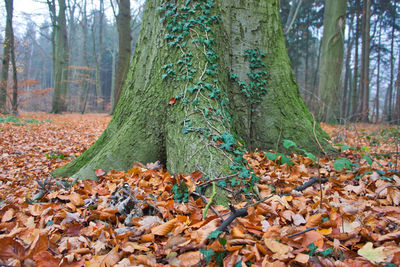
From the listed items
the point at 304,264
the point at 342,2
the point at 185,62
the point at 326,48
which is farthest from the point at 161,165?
the point at 342,2

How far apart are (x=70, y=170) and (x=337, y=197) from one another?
109 inches

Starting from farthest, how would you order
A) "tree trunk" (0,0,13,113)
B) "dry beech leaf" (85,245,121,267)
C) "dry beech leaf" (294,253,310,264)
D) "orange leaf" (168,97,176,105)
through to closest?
"tree trunk" (0,0,13,113), "orange leaf" (168,97,176,105), "dry beech leaf" (85,245,121,267), "dry beech leaf" (294,253,310,264)

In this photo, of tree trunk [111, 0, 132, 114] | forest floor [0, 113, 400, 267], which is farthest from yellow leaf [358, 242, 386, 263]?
tree trunk [111, 0, 132, 114]

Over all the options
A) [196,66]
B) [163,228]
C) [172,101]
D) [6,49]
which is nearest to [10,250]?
[163,228]

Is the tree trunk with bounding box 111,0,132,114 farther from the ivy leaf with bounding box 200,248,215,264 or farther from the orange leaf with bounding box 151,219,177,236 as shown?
the ivy leaf with bounding box 200,248,215,264

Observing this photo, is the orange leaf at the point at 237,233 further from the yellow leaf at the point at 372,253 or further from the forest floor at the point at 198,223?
the yellow leaf at the point at 372,253

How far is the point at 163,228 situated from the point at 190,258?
0.30 metres

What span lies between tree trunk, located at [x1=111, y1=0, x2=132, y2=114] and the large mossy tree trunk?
25.3 feet

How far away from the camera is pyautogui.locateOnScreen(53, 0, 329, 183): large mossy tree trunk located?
215 centimetres

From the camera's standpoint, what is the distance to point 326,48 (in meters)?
8.34

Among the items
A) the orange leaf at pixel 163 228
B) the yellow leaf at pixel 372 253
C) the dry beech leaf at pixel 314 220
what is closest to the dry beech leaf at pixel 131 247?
the orange leaf at pixel 163 228

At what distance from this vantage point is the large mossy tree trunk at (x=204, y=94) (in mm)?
2154

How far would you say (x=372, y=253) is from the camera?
115 centimetres

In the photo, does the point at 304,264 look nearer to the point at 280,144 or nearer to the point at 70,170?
the point at 280,144
